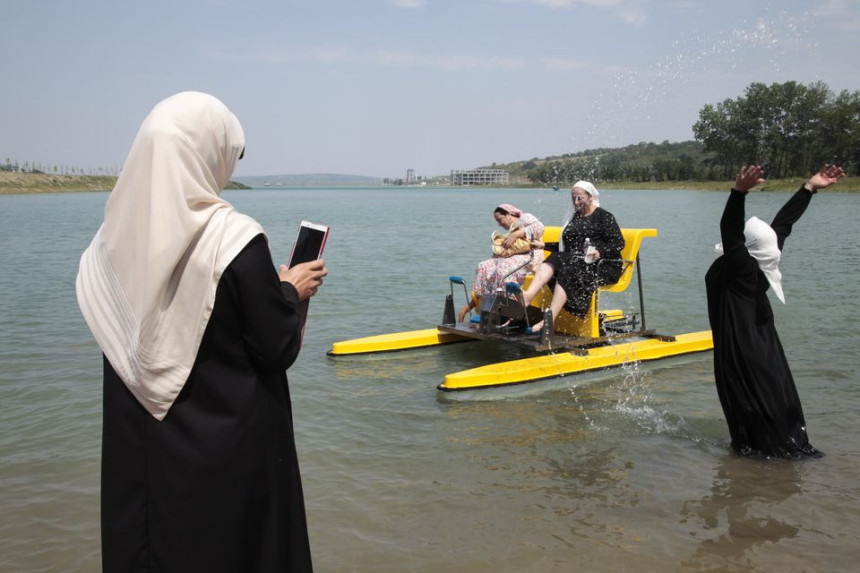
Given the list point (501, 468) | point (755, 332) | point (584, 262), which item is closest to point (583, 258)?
point (584, 262)

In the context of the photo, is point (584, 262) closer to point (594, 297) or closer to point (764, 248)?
point (594, 297)

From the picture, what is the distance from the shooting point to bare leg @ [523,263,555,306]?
9023 mm

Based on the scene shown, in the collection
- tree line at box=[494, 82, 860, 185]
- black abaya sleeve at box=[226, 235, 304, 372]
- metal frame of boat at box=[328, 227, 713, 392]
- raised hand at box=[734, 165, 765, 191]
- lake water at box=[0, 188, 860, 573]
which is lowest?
lake water at box=[0, 188, 860, 573]

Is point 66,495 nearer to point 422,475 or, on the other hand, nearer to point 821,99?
point 422,475

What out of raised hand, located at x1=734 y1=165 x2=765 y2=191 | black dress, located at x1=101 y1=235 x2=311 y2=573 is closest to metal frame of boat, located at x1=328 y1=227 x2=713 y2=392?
raised hand, located at x1=734 y1=165 x2=765 y2=191

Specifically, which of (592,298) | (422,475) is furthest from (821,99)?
(422,475)

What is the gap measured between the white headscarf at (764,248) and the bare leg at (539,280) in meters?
3.53

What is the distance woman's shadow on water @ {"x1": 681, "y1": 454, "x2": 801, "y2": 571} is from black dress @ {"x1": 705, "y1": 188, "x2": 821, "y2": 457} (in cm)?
Result: 26

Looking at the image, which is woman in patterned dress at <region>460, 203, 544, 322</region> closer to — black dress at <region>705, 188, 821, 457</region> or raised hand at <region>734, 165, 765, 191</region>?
black dress at <region>705, 188, 821, 457</region>

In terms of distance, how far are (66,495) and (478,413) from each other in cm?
377

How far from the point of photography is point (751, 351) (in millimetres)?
5648

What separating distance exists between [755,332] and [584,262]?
11.2ft

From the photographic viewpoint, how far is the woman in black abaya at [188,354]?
2.19m

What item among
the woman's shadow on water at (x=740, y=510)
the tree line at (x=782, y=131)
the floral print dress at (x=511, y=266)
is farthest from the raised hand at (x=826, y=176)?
the tree line at (x=782, y=131)
